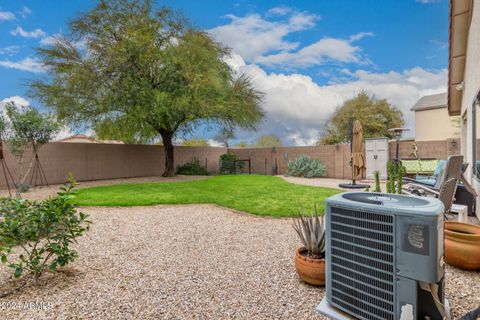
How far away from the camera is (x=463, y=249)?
8.22 feet

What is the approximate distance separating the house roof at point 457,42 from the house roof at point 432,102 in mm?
13531

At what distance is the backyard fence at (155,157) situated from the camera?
10.5m

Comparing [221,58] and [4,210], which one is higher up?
[221,58]

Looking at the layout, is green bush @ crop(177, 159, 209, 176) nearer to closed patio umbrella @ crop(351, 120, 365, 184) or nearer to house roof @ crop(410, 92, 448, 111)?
closed patio umbrella @ crop(351, 120, 365, 184)

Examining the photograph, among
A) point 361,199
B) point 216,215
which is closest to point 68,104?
point 216,215

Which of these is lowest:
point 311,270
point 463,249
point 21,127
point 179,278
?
point 179,278

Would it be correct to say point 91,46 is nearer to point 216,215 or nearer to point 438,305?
point 216,215

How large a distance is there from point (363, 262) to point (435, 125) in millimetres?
21657

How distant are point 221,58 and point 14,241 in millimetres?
10850

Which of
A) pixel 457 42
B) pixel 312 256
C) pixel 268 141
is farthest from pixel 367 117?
pixel 312 256

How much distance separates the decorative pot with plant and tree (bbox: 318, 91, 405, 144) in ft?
65.6

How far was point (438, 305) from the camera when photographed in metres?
1.39

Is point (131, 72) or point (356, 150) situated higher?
point (131, 72)

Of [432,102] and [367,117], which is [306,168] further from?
[432,102]
